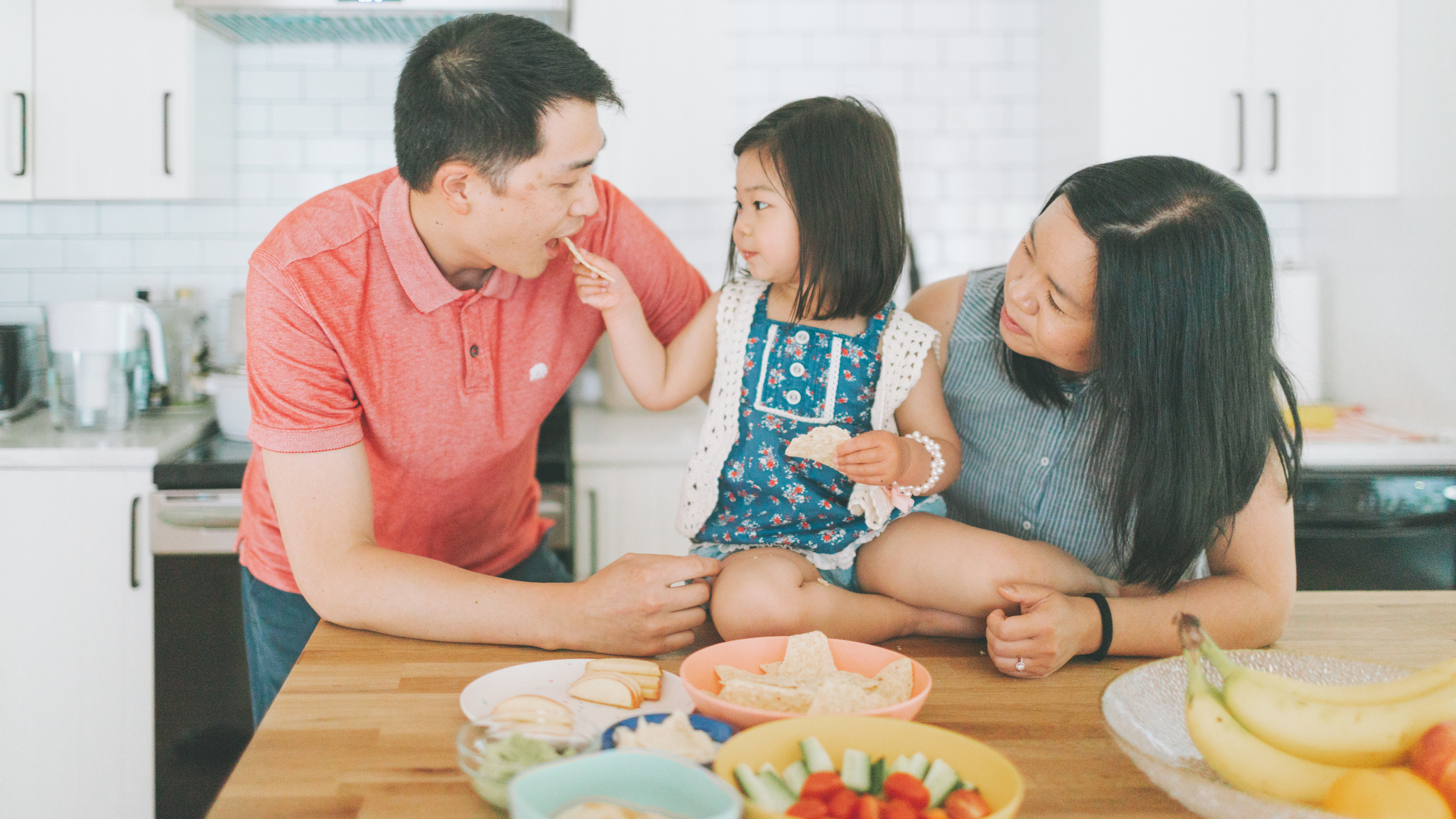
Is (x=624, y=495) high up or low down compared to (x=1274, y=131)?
down

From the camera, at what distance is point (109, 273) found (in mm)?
3057

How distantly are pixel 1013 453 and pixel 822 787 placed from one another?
86 cm

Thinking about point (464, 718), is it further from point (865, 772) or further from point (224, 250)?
point (224, 250)

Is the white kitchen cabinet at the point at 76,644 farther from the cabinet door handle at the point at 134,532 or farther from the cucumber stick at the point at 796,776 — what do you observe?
the cucumber stick at the point at 796,776

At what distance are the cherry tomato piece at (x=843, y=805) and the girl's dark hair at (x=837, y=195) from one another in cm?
91

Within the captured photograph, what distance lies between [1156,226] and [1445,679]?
0.58 meters

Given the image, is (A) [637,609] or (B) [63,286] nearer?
(A) [637,609]

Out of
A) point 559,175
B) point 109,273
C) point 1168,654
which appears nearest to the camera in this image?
point 1168,654

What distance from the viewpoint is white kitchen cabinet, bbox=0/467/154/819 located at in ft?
7.79

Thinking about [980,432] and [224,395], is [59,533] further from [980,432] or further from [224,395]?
[980,432]

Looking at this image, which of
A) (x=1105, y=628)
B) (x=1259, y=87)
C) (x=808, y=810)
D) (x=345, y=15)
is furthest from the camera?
(x=1259, y=87)

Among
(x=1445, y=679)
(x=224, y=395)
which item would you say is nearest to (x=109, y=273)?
(x=224, y=395)

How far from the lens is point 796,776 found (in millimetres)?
769

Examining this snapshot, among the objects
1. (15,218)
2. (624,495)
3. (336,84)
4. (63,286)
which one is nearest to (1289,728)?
(624,495)
